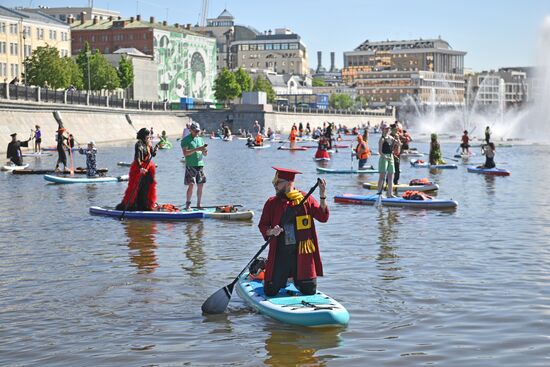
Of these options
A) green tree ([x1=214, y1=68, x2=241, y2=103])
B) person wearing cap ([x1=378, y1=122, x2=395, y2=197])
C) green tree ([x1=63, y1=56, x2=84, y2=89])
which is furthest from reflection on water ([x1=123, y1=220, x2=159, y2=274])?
green tree ([x1=214, y1=68, x2=241, y2=103])

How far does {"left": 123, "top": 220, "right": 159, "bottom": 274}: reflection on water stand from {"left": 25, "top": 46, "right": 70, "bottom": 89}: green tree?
274 feet

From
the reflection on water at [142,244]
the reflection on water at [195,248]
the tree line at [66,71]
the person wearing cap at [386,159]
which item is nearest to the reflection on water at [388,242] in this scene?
the person wearing cap at [386,159]

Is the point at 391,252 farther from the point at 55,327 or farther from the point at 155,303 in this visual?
the point at 55,327

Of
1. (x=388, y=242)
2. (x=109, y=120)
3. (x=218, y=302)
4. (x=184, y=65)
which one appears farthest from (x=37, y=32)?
(x=218, y=302)

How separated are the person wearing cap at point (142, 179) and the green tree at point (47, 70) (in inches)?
3257

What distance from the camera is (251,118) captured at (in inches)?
4852

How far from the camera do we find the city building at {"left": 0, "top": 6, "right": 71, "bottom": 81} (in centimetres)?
11175

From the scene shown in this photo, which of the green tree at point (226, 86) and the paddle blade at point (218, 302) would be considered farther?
the green tree at point (226, 86)

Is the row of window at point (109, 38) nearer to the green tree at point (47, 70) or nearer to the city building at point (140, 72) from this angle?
the city building at point (140, 72)

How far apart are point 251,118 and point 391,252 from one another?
106m

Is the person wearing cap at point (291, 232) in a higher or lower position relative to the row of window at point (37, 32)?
lower

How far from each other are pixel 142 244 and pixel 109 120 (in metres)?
69.3

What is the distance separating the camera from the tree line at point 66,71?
10100 cm

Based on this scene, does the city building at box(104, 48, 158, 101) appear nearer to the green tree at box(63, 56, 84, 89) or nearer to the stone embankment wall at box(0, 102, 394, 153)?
the stone embankment wall at box(0, 102, 394, 153)
